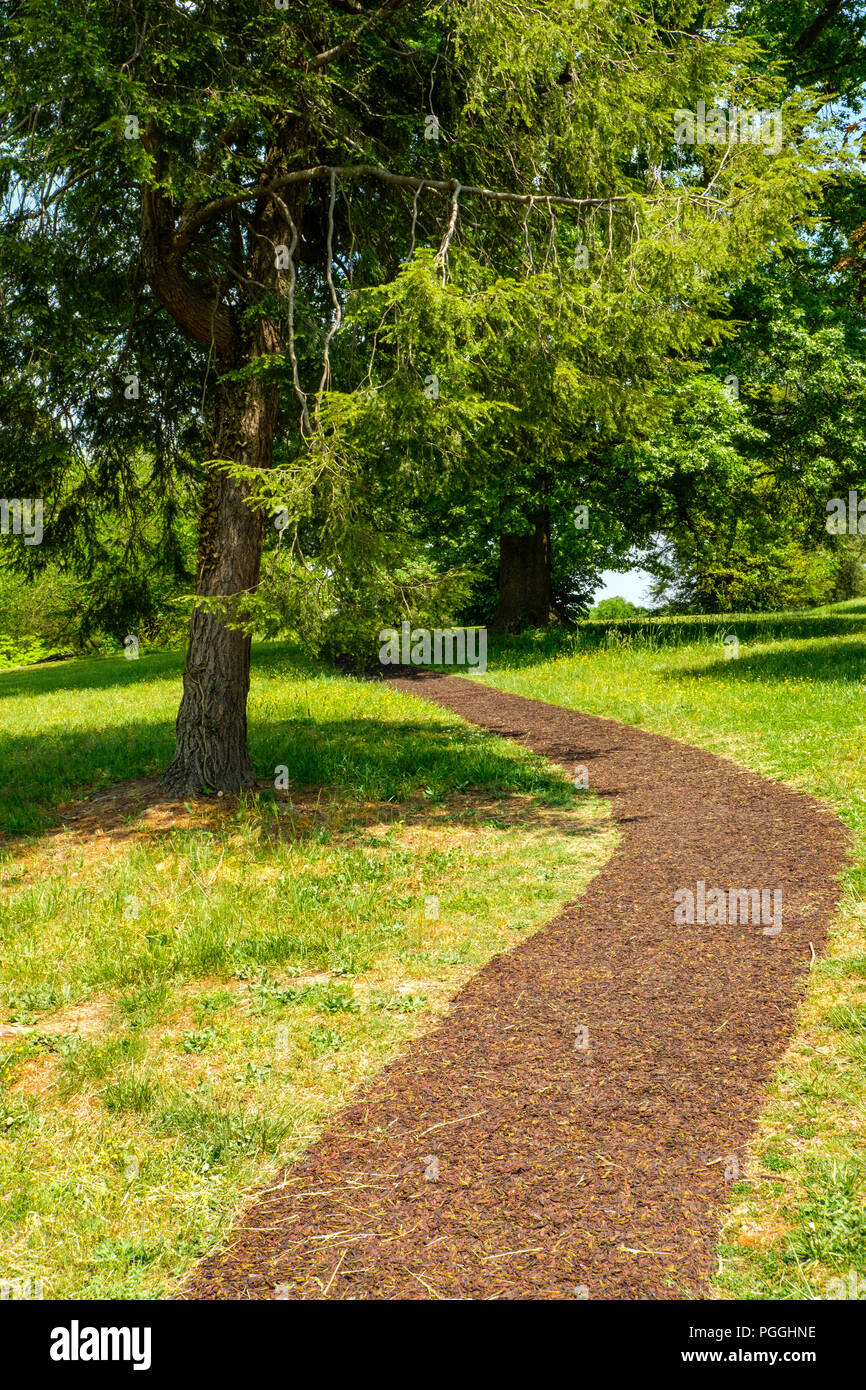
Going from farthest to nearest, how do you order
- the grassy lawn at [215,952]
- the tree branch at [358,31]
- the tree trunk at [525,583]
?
1. the tree trunk at [525,583]
2. the tree branch at [358,31]
3. the grassy lawn at [215,952]

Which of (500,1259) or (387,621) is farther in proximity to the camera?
(387,621)

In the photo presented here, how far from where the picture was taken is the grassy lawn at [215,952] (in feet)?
12.2

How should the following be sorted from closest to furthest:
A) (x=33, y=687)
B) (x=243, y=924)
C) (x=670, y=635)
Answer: (x=243, y=924) → (x=670, y=635) → (x=33, y=687)

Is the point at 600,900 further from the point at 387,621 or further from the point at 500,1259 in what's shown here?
the point at 500,1259

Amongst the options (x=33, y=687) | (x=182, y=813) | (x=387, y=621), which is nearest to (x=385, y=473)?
(x=387, y=621)

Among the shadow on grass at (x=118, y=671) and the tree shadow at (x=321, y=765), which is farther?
the shadow on grass at (x=118, y=671)

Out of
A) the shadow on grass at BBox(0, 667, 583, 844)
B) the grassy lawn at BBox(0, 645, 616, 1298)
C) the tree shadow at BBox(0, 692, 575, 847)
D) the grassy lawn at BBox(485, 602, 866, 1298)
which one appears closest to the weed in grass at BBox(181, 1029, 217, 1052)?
the grassy lawn at BBox(0, 645, 616, 1298)

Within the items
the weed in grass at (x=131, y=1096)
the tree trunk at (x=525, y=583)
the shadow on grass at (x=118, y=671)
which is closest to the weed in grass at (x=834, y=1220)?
the weed in grass at (x=131, y=1096)

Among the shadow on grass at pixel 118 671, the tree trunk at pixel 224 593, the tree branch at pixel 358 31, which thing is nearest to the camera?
the tree branch at pixel 358 31

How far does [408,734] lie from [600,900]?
267 inches

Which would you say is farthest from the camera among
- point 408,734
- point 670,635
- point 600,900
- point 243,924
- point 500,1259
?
point 670,635

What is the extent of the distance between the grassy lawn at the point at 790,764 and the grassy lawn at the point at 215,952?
182cm

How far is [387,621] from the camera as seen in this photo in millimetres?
8188

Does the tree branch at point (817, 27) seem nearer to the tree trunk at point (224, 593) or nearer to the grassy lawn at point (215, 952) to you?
the tree trunk at point (224, 593)
